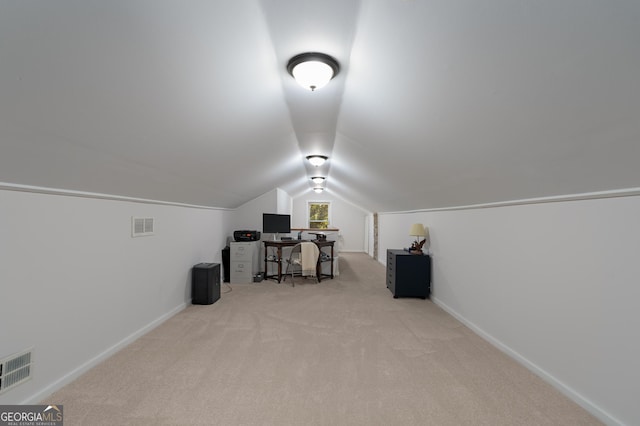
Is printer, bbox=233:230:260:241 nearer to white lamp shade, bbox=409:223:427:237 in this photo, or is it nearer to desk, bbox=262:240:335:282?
desk, bbox=262:240:335:282

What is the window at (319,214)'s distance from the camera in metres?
11.5

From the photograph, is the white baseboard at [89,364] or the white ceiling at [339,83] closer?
the white ceiling at [339,83]

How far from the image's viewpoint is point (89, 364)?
→ 8.20ft

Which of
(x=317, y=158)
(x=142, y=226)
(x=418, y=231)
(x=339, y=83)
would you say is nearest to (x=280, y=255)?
(x=317, y=158)

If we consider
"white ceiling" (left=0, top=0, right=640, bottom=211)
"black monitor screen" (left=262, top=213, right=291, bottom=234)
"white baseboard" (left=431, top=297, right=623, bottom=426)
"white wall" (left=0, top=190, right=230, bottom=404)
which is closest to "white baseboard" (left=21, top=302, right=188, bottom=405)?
"white wall" (left=0, top=190, right=230, bottom=404)

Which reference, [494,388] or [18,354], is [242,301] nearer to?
[18,354]

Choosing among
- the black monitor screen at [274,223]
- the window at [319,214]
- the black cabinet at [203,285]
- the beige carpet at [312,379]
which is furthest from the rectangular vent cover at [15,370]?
the window at [319,214]

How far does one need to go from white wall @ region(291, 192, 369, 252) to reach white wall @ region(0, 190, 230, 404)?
785cm

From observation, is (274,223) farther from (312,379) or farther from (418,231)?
(312,379)

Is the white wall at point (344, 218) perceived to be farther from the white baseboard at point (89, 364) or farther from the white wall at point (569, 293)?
the white baseboard at point (89, 364)

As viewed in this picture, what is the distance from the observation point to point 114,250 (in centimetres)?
285

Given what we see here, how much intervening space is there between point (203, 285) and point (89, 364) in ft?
6.49

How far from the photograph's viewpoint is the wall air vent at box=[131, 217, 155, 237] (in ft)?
10.3

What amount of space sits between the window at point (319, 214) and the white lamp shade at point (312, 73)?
9473 millimetres
